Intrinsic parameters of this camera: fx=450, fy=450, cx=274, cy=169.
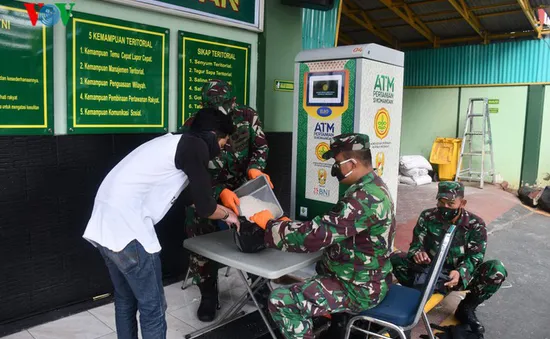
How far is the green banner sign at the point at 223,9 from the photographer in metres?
3.19

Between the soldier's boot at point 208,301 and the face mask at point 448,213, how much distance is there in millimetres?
1552

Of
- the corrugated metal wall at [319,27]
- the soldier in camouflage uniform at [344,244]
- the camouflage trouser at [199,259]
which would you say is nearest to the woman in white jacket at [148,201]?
the soldier in camouflage uniform at [344,244]

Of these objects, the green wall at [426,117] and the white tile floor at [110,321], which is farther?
the green wall at [426,117]

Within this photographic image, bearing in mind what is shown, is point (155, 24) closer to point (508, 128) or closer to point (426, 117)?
point (508, 128)

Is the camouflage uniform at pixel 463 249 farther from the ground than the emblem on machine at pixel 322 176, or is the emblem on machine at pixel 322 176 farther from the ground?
the emblem on machine at pixel 322 176

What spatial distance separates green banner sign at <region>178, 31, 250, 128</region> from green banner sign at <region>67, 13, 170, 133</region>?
148mm

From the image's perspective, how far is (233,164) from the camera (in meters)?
3.09

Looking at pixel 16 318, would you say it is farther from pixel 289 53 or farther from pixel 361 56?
pixel 289 53

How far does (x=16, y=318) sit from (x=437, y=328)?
259 cm

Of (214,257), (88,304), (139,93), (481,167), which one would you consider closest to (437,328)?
(214,257)

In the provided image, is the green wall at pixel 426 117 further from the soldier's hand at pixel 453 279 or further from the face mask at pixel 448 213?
the soldier's hand at pixel 453 279

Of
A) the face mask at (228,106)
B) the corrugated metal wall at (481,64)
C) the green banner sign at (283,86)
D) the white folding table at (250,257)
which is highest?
the corrugated metal wall at (481,64)

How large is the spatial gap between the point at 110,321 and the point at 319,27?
10.4 ft

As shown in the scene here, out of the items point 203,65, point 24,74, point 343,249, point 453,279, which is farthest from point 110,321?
point 453,279
